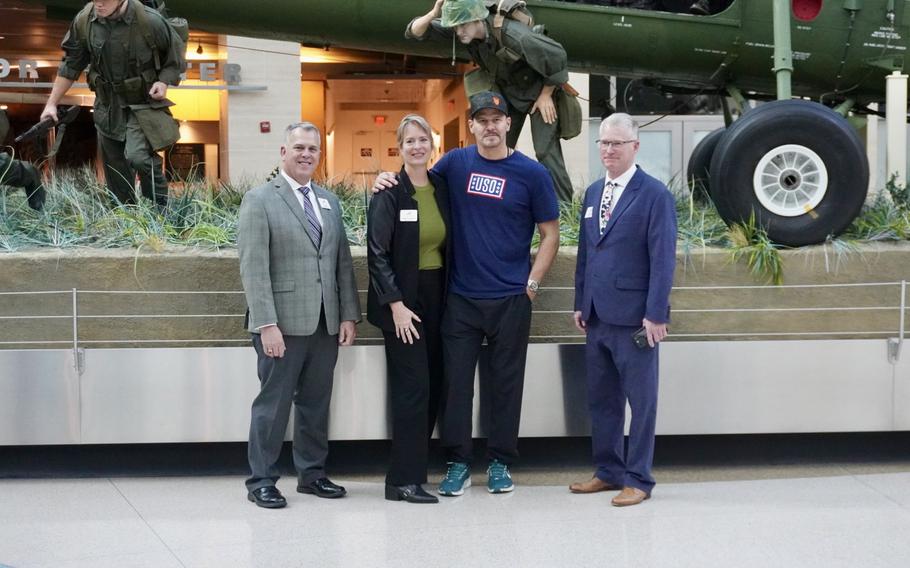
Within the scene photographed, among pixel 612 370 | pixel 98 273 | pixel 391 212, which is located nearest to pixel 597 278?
pixel 612 370

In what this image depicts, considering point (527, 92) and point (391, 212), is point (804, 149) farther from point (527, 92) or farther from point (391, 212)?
point (391, 212)

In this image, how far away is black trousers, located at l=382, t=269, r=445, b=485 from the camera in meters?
4.99

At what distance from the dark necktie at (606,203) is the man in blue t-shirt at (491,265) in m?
0.23

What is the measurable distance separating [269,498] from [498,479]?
3.47 feet

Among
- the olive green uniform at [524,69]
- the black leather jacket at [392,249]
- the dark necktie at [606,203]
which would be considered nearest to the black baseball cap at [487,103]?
the black leather jacket at [392,249]

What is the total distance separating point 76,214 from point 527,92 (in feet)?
8.71

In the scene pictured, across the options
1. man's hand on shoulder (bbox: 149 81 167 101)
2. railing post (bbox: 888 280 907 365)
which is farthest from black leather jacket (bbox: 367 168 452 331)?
railing post (bbox: 888 280 907 365)

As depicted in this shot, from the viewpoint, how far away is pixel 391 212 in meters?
4.91

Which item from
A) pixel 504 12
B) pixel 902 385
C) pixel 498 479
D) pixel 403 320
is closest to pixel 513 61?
pixel 504 12

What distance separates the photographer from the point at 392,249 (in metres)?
4.95

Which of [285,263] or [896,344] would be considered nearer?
[285,263]

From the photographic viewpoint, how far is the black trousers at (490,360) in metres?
5.05

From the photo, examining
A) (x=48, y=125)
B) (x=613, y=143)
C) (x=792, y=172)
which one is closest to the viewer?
(x=613, y=143)

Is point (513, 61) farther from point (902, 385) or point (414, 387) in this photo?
point (902, 385)
